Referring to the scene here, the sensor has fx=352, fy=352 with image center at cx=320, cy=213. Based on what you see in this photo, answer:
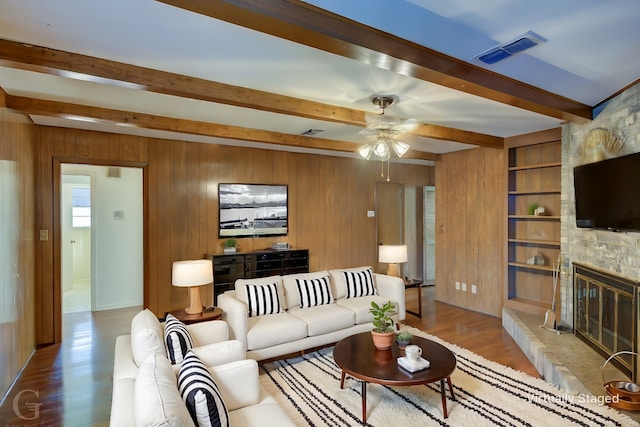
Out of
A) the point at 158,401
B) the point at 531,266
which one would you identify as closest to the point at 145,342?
the point at 158,401

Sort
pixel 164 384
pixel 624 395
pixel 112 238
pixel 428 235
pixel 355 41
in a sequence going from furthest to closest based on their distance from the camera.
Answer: pixel 428 235 < pixel 112 238 < pixel 624 395 < pixel 355 41 < pixel 164 384

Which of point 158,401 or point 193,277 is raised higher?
point 193,277

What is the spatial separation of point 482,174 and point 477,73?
10.7ft

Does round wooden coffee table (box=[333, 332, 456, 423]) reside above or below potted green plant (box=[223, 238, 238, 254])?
below

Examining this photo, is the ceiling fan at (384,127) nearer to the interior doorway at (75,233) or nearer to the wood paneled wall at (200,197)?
the wood paneled wall at (200,197)

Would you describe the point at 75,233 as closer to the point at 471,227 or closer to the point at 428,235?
the point at 428,235

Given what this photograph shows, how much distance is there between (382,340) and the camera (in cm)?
285

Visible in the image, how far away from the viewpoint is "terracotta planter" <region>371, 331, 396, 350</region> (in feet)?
9.34

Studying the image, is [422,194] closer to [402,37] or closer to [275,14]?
[402,37]

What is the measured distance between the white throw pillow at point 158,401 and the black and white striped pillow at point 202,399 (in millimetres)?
75

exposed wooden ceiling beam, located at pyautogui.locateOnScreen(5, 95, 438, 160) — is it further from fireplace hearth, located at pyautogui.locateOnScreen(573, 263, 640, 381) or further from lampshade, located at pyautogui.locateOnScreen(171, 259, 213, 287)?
fireplace hearth, located at pyautogui.locateOnScreen(573, 263, 640, 381)

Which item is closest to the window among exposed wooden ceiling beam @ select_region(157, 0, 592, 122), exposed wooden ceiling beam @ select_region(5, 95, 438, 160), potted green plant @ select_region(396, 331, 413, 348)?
exposed wooden ceiling beam @ select_region(5, 95, 438, 160)

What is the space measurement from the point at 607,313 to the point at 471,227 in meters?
2.44

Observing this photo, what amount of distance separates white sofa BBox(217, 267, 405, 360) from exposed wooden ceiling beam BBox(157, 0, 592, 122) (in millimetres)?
2369
